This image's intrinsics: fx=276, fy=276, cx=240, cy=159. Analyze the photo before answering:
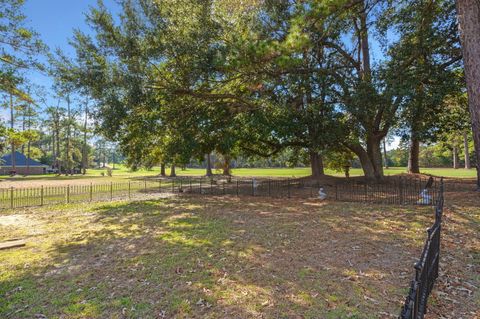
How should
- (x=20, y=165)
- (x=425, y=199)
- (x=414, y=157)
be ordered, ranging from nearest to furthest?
(x=425, y=199) < (x=414, y=157) < (x=20, y=165)

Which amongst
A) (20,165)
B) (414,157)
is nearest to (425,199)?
(414,157)

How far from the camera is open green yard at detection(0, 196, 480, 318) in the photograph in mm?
3764

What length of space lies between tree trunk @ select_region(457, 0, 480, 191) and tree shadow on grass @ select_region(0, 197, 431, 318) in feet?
9.42

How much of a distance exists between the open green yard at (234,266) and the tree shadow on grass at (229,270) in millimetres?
21

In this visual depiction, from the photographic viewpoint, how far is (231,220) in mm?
8922

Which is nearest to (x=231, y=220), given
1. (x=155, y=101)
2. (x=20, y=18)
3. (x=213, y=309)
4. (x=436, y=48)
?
(x=213, y=309)

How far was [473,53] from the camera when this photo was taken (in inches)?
232

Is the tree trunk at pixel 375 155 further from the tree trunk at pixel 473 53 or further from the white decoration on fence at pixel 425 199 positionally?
the tree trunk at pixel 473 53

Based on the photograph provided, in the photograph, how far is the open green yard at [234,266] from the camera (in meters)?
3.76

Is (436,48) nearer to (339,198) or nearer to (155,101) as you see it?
(339,198)

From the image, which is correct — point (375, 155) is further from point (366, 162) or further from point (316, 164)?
point (316, 164)

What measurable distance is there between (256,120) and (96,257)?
9221 millimetres

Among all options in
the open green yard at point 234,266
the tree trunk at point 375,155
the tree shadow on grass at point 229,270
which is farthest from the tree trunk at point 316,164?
the tree shadow on grass at point 229,270

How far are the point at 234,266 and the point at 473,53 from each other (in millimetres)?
6662
